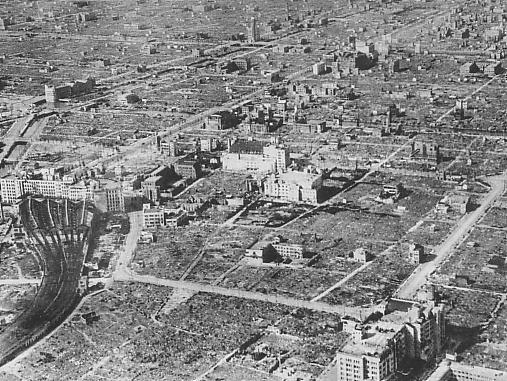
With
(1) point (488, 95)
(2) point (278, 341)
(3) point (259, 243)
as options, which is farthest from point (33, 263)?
(1) point (488, 95)

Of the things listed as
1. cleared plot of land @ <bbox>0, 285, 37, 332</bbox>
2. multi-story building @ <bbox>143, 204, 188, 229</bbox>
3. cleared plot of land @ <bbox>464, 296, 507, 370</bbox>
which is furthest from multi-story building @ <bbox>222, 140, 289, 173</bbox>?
cleared plot of land @ <bbox>464, 296, 507, 370</bbox>

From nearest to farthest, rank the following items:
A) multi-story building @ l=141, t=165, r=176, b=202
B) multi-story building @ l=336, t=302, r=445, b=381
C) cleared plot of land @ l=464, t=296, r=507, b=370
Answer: multi-story building @ l=336, t=302, r=445, b=381 → cleared plot of land @ l=464, t=296, r=507, b=370 → multi-story building @ l=141, t=165, r=176, b=202

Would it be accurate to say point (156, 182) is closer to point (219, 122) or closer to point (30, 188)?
point (30, 188)

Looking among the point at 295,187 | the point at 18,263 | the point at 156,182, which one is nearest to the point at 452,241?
the point at 295,187

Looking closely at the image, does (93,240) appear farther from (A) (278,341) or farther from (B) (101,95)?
(B) (101,95)

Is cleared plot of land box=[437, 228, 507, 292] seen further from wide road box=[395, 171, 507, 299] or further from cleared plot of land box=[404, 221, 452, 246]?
cleared plot of land box=[404, 221, 452, 246]

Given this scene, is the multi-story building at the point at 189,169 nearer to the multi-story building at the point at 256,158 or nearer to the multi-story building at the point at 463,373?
the multi-story building at the point at 256,158

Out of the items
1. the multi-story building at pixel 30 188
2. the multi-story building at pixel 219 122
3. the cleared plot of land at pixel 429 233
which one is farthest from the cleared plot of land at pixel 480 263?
the multi-story building at pixel 219 122
